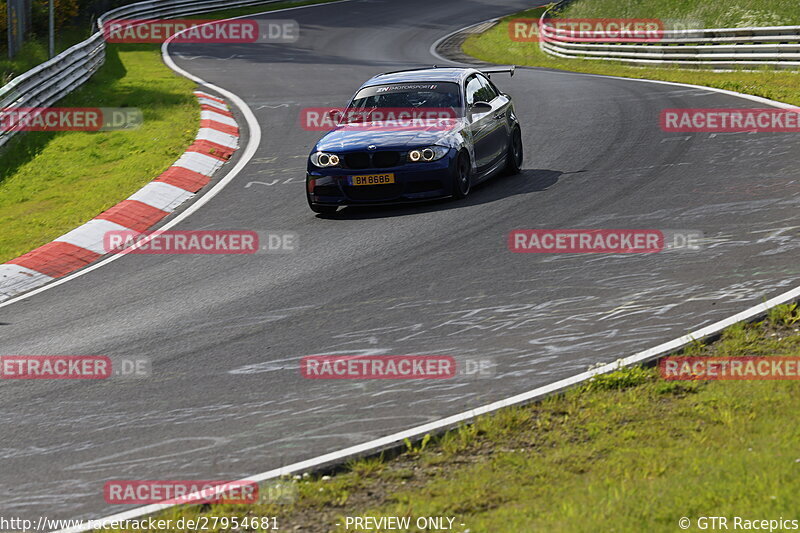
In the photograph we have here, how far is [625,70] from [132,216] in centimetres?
1845

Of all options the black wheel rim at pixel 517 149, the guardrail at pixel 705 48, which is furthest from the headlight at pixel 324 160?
the guardrail at pixel 705 48

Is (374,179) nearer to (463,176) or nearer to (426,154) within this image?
(426,154)

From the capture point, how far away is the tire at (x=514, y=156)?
1377 cm

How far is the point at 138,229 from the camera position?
12445 mm

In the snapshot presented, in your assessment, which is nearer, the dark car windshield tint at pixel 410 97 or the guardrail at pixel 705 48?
the dark car windshield tint at pixel 410 97

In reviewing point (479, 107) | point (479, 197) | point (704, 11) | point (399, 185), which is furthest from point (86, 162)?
point (704, 11)

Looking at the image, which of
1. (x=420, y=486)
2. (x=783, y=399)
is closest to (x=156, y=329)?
(x=420, y=486)

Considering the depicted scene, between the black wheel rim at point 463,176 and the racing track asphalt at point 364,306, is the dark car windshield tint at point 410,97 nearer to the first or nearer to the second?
the black wheel rim at point 463,176

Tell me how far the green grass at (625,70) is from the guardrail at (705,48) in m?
0.30

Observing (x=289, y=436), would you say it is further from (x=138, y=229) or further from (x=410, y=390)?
(x=138, y=229)

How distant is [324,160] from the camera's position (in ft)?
40.7

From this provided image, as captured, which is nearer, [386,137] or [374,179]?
[374,179]

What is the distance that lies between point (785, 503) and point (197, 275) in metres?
6.83

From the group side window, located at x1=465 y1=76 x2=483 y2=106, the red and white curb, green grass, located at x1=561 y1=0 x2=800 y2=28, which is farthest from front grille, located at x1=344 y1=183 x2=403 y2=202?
green grass, located at x1=561 y1=0 x2=800 y2=28
